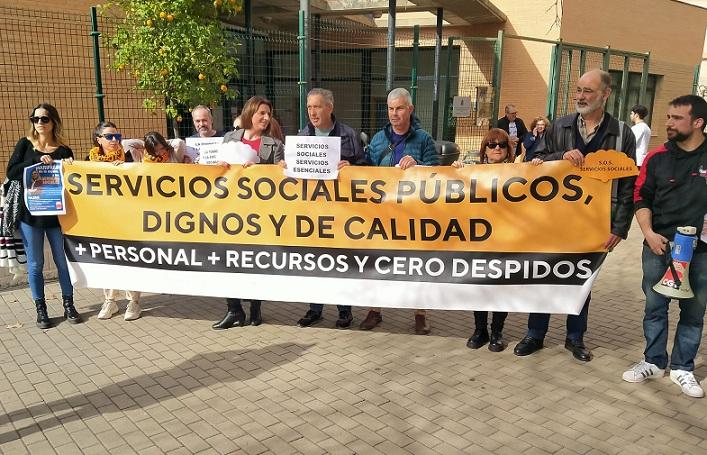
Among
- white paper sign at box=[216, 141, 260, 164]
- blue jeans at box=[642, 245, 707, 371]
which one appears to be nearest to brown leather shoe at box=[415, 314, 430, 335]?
blue jeans at box=[642, 245, 707, 371]

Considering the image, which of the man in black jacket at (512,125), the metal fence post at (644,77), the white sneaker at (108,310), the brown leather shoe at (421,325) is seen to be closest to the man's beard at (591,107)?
the brown leather shoe at (421,325)

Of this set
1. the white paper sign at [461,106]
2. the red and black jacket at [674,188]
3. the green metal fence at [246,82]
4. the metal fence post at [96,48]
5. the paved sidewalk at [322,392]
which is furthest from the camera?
the white paper sign at [461,106]

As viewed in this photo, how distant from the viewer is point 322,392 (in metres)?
3.92

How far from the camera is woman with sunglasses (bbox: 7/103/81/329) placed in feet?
15.9

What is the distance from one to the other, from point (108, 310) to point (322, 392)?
8.32 ft

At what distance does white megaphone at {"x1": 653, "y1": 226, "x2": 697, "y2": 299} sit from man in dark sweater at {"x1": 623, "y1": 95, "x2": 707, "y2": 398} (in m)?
0.08

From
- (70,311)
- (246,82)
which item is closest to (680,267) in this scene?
(70,311)

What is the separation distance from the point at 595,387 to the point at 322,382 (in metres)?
1.94

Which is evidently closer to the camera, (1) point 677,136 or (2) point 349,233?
(1) point 677,136

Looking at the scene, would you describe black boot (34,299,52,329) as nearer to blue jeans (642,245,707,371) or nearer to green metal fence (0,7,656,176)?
green metal fence (0,7,656,176)

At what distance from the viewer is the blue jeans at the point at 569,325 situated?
4.52 m

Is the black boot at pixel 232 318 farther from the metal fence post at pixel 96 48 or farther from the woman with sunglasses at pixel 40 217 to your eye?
the metal fence post at pixel 96 48

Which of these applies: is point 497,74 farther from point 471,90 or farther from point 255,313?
point 255,313

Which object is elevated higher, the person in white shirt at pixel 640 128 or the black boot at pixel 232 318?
the person in white shirt at pixel 640 128
